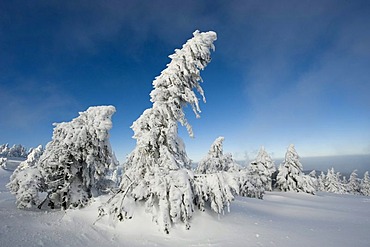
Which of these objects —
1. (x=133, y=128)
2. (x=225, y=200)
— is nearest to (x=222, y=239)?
(x=225, y=200)

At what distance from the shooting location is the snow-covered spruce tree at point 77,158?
10.7 metres

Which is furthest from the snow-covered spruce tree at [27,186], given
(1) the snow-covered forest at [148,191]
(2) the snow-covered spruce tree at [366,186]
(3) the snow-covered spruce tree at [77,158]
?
(2) the snow-covered spruce tree at [366,186]

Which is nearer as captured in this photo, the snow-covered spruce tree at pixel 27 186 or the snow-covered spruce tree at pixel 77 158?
the snow-covered spruce tree at pixel 27 186

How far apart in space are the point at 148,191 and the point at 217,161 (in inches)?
798

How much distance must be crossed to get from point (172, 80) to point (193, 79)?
1.28m

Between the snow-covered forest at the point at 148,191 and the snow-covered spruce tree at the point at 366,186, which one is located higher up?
the snow-covered forest at the point at 148,191

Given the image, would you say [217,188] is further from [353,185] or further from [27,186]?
[353,185]

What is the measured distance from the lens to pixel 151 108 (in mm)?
10508

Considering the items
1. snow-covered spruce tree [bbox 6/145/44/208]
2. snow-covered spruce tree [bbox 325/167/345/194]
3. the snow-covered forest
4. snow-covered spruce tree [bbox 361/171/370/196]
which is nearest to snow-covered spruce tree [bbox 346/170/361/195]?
snow-covered spruce tree [bbox 361/171/370/196]

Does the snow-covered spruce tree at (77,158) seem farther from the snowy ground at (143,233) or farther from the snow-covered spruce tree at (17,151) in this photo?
the snow-covered spruce tree at (17,151)

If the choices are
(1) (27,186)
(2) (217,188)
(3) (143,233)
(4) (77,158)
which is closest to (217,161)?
(2) (217,188)

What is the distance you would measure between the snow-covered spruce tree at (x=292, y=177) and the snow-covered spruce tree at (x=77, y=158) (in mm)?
35689

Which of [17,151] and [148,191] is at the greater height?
[17,151]

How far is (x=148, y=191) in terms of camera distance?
366 inches
